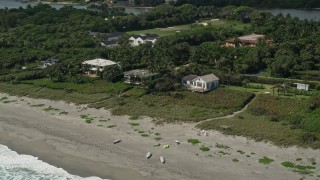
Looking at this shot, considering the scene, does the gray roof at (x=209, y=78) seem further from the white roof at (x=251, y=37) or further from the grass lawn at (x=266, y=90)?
the white roof at (x=251, y=37)

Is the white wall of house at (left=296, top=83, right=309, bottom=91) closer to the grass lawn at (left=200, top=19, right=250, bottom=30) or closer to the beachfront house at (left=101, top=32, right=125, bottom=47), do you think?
the beachfront house at (left=101, top=32, right=125, bottom=47)

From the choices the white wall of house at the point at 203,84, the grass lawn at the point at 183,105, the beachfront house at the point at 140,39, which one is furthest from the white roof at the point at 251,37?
the grass lawn at the point at 183,105

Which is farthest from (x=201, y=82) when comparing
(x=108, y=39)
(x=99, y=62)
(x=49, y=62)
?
(x=108, y=39)

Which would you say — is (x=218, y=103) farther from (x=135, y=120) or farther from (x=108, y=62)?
(x=108, y=62)

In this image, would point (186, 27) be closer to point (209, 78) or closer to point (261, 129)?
point (209, 78)

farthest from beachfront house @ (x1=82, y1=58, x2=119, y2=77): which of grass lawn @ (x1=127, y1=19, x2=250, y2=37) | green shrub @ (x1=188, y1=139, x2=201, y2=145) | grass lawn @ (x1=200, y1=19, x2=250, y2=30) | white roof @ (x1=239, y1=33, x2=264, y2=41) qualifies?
grass lawn @ (x1=200, y1=19, x2=250, y2=30)
